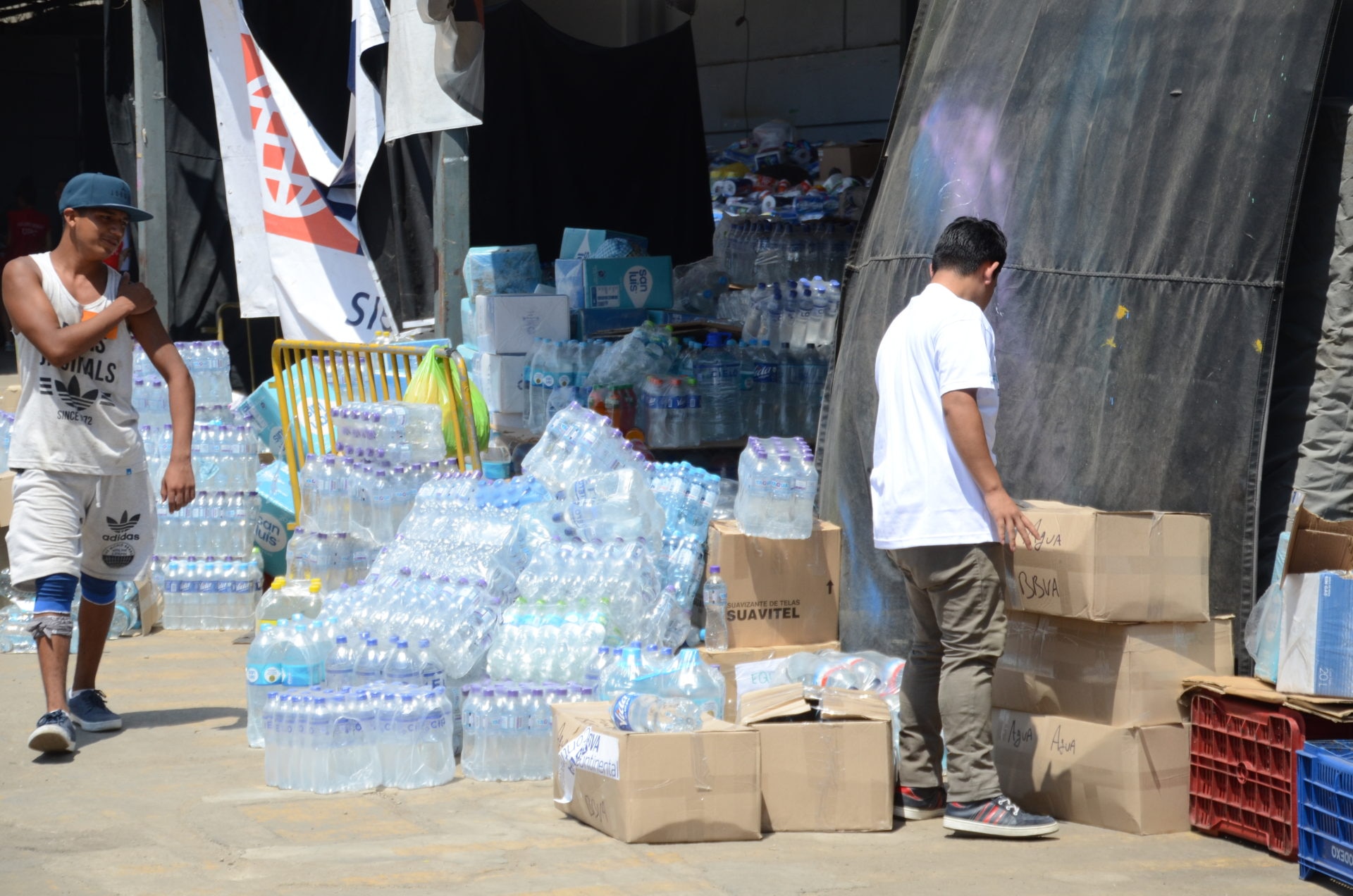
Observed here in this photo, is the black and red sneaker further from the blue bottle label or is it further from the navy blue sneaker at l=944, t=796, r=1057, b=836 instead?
the blue bottle label

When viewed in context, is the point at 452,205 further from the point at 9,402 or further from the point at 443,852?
the point at 443,852

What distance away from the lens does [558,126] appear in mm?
12531

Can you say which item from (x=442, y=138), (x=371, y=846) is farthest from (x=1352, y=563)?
(x=442, y=138)

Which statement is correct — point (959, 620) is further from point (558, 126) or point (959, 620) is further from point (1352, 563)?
point (558, 126)

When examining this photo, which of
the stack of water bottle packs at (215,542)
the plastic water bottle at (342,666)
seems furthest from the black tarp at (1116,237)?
the stack of water bottle packs at (215,542)

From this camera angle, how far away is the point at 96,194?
5.92 meters

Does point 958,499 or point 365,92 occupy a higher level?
point 365,92

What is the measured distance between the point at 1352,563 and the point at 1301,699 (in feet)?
1.56

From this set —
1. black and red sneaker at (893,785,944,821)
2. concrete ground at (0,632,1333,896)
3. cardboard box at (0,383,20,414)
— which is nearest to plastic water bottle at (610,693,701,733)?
concrete ground at (0,632,1333,896)

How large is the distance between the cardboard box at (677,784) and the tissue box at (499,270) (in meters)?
5.39

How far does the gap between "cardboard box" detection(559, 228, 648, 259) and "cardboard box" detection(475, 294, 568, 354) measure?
103 cm

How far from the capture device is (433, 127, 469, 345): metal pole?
29.4 feet

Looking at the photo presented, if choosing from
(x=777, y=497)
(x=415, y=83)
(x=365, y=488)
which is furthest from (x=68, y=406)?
(x=415, y=83)

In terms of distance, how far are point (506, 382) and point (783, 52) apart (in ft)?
26.4
